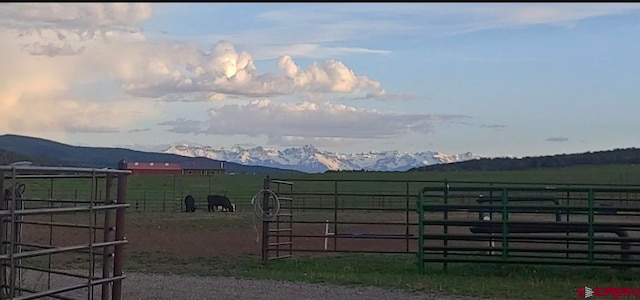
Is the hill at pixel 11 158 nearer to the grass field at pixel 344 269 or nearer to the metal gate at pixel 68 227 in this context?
the grass field at pixel 344 269

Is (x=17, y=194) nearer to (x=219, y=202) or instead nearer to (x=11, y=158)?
(x=219, y=202)

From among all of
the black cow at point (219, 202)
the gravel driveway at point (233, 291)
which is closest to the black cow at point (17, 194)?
the gravel driveway at point (233, 291)

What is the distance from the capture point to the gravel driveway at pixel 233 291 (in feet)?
33.3

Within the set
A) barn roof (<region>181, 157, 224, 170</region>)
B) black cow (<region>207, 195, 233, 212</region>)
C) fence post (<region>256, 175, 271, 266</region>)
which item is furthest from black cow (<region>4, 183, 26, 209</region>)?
barn roof (<region>181, 157, 224, 170</region>)

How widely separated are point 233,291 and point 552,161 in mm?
87348

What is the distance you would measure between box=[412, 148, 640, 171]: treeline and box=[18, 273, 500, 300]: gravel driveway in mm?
79064

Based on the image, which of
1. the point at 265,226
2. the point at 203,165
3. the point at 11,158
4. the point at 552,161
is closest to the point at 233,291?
the point at 265,226

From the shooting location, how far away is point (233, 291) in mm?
10766

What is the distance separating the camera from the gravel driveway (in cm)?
1016

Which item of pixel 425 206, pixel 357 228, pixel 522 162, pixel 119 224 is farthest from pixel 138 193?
pixel 522 162

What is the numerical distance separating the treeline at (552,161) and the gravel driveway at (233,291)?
79.1 metres

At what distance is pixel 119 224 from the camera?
7.95 meters

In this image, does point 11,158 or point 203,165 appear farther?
point 203,165

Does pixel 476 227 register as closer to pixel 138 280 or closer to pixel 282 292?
pixel 282 292
